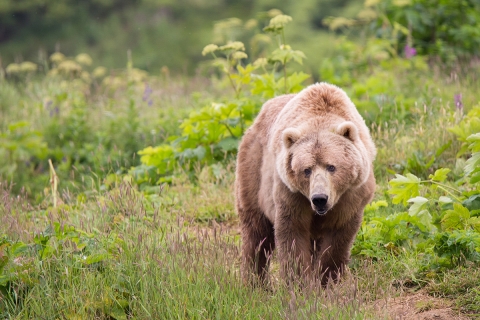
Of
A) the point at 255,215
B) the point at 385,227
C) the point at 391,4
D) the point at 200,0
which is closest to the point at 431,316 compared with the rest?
the point at 385,227

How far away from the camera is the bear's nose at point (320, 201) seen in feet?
12.8

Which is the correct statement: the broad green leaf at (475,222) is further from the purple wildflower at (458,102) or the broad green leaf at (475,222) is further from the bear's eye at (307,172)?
the purple wildflower at (458,102)

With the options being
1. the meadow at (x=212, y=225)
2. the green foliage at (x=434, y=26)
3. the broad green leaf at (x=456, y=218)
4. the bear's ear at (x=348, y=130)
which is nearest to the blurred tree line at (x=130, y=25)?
the green foliage at (x=434, y=26)

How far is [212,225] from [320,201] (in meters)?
2.19

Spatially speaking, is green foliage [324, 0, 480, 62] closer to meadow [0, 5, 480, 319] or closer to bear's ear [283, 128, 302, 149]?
meadow [0, 5, 480, 319]

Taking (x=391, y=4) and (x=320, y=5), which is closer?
(x=391, y=4)

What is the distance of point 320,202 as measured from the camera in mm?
3961

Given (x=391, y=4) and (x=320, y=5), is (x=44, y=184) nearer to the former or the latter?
(x=391, y=4)

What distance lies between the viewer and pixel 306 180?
4113mm

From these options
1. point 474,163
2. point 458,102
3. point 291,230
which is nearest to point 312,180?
point 291,230

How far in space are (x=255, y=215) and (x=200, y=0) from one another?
18.8 meters

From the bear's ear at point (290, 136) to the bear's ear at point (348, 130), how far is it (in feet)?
0.85

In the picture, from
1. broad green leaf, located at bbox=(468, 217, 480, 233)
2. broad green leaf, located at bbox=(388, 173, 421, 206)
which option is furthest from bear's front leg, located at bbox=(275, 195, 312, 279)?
broad green leaf, located at bbox=(468, 217, 480, 233)

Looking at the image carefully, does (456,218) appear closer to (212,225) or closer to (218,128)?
(212,225)
